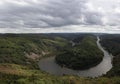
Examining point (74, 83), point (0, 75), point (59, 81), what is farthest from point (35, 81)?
point (0, 75)

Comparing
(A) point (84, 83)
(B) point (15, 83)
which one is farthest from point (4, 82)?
(A) point (84, 83)

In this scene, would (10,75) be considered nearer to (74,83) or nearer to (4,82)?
(4,82)

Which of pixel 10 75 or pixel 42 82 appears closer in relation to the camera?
pixel 42 82

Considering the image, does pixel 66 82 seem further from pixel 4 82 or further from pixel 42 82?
pixel 4 82

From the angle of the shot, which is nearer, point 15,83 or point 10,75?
point 15,83

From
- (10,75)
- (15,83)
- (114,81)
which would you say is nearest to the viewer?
(15,83)

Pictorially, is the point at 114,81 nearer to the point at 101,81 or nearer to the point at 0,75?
the point at 101,81

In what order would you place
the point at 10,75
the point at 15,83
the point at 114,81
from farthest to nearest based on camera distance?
the point at 10,75 → the point at 114,81 → the point at 15,83

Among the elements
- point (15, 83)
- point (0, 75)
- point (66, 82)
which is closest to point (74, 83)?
point (66, 82)
